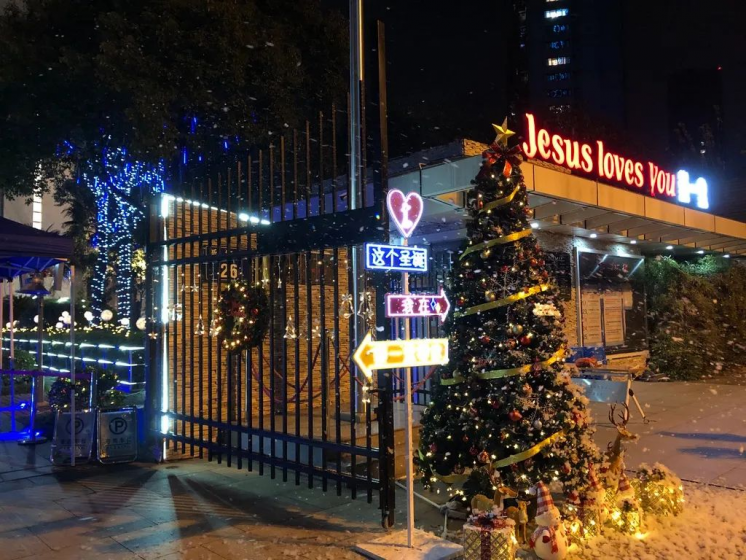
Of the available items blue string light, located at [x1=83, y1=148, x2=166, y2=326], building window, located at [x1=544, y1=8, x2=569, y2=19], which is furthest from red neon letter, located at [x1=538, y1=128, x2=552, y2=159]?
building window, located at [x1=544, y1=8, x2=569, y2=19]

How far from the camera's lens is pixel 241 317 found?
655cm

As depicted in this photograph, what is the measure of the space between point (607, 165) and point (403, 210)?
346 inches

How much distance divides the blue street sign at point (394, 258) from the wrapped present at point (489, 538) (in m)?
1.93

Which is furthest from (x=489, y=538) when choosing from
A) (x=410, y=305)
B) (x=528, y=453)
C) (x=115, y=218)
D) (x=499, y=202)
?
(x=115, y=218)

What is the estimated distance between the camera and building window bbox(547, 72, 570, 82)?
8806 centimetres

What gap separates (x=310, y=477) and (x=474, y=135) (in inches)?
948

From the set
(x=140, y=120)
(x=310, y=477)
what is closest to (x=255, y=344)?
(x=310, y=477)

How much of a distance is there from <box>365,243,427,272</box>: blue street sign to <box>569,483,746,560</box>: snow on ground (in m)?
2.51

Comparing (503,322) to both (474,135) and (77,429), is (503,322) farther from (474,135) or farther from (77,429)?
(474,135)

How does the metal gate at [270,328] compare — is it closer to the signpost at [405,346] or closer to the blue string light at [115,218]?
the signpost at [405,346]

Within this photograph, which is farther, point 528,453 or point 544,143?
point 544,143

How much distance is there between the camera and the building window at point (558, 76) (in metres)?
Result: 88.1

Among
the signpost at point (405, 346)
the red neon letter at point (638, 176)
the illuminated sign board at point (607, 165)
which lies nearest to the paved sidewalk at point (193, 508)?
the signpost at point (405, 346)

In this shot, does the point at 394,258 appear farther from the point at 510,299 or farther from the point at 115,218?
the point at 115,218
